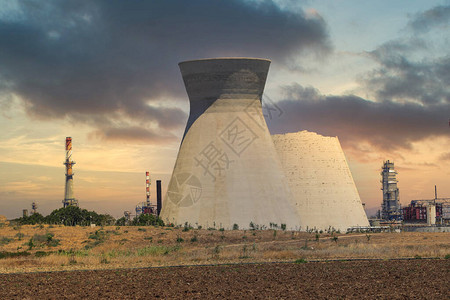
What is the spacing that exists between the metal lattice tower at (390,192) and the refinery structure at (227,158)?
51.9 meters

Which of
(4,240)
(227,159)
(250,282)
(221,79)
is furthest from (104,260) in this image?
(221,79)

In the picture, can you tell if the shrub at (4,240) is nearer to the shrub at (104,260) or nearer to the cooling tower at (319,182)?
the shrub at (104,260)

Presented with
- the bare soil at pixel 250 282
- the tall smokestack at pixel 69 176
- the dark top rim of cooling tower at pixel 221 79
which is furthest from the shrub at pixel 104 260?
the tall smokestack at pixel 69 176

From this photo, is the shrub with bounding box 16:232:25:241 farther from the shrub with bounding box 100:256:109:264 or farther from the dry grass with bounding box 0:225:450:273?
the shrub with bounding box 100:256:109:264

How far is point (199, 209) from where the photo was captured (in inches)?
1837

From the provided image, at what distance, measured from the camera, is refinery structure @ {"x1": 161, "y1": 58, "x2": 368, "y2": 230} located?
46.6m

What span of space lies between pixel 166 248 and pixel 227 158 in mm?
15867

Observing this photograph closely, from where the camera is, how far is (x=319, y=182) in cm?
5672

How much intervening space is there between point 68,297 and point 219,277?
5860 millimetres

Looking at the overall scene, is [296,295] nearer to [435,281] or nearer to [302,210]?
[435,281]

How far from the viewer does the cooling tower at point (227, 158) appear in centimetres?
4659

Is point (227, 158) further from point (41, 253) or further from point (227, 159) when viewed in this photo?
point (41, 253)

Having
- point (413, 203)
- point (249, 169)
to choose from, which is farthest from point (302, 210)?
point (413, 203)

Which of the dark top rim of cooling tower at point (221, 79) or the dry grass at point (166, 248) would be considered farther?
the dark top rim of cooling tower at point (221, 79)
